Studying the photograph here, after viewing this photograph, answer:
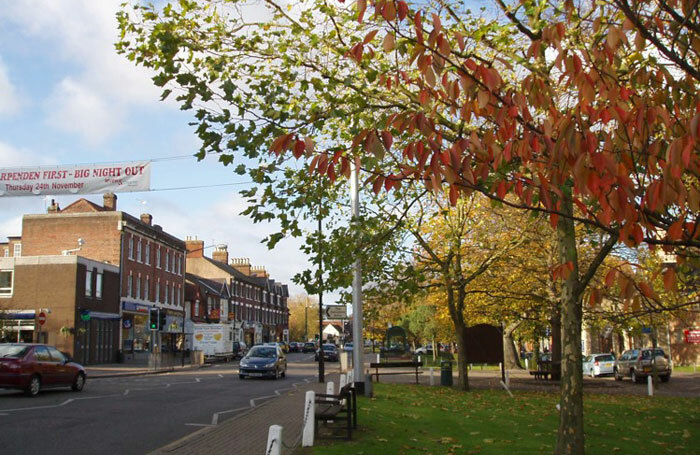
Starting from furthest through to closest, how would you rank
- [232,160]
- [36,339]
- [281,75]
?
[36,339], [281,75], [232,160]

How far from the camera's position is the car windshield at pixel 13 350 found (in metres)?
18.9

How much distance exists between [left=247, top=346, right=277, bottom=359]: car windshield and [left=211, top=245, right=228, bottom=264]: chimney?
54.0 meters

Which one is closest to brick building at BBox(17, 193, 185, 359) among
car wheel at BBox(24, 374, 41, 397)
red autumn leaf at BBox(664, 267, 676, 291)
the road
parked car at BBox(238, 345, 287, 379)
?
parked car at BBox(238, 345, 287, 379)

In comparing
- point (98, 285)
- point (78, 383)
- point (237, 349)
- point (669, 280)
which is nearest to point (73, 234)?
point (98, 285)

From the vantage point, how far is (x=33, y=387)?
18.9 metres

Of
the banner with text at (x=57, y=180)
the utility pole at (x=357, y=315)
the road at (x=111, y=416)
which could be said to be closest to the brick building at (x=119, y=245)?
the banner with text at (x=57, y=180)

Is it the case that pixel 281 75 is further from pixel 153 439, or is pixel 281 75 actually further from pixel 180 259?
pixel 180 259

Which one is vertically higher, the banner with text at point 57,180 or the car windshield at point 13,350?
the banner with text at point 57,180

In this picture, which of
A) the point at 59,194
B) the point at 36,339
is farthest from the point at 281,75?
the point at 36,339

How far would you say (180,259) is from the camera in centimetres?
6256

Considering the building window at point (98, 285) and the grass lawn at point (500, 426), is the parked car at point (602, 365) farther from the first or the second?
the building window at point (98, 285)

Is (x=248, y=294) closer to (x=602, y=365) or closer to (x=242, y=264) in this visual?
(x=242, y=264)

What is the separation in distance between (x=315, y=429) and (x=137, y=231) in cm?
4310

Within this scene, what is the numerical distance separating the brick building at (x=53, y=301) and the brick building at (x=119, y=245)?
534 cm
